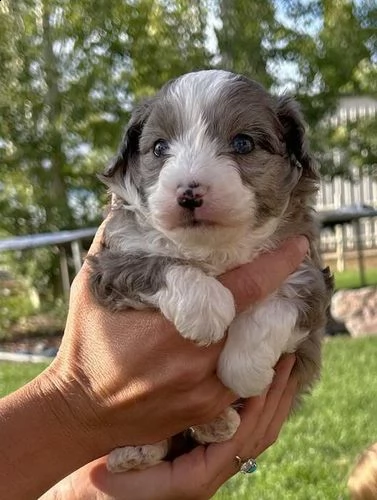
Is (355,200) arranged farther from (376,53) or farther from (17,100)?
(17,100)

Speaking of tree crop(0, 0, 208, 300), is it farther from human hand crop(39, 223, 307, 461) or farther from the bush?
human hand crop(39, 223, 307, 461)

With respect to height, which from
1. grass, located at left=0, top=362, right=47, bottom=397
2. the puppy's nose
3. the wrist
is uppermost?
the puppy's nose

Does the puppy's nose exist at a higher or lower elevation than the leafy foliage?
lower

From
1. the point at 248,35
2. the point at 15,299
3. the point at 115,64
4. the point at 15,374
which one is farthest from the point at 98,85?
the point at 15,374

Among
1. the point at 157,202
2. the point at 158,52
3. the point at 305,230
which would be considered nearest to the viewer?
the point at 157,202

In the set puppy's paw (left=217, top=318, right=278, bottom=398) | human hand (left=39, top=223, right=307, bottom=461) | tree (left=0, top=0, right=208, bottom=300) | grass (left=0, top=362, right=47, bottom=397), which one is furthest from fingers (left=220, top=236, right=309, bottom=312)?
tree (left=0, top=0, right=208, bottom=300)

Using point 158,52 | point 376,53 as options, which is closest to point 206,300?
point 158,52

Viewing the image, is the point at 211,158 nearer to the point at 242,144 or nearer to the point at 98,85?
the point at 242,144

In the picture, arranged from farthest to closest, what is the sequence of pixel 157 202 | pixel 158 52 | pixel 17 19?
pixel 17 19 < pixel 158 52 < pixel 157 202
